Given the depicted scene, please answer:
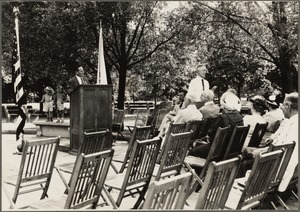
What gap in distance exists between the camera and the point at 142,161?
4582 mm

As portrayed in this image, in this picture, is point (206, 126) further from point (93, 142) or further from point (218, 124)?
point (93, 142)

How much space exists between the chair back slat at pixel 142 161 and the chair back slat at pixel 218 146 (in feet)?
3.57

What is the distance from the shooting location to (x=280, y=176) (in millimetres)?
4453

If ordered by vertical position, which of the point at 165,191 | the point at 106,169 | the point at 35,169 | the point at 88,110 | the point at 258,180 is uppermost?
the point at 165,191

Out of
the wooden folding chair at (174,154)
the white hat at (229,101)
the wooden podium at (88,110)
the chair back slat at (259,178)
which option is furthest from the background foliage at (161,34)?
the chair back slat at (259,178)

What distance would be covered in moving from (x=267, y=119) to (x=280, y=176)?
162 inches

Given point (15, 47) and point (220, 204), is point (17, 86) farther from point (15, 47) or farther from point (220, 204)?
point (220, 204)

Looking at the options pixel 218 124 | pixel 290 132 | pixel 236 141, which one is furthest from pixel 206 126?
pixel 290 132

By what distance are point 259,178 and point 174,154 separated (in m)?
1.56

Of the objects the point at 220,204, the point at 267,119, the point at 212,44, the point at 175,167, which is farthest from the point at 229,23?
the point at 220,204

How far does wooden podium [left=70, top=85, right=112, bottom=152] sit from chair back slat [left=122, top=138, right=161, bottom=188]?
4.77 meters

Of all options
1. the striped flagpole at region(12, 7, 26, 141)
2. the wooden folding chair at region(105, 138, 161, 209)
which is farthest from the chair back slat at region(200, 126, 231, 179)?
the striped flagpole at region(12, 7, 26, 141)

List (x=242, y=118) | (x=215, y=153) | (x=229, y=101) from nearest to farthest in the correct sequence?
(x=215, y=153) → (x=242, y=118) → (x=229, y=101)

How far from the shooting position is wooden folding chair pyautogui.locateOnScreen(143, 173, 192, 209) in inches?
104
